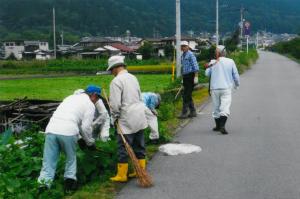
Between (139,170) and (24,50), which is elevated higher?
(24,50)

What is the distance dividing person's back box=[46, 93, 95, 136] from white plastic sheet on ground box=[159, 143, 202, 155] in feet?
8.54

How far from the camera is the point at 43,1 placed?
164m

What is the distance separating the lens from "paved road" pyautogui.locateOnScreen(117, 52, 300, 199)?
709 cm

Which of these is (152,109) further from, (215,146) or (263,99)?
(263,99)

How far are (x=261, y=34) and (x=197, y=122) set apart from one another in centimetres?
17676

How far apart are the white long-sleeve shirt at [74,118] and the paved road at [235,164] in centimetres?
102

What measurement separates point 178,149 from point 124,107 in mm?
2538

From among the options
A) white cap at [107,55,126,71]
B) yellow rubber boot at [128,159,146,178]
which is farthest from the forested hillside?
white cap at [107,55,126,71]

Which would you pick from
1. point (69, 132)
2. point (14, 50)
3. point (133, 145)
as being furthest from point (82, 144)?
point (14, 50)

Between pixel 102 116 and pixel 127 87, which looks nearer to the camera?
pixel 127 87

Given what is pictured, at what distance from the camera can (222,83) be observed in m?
11.6

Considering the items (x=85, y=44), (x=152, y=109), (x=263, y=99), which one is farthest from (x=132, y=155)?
(x=85, y=44)

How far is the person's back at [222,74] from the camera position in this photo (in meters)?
11.6

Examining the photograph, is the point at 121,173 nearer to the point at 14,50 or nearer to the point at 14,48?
the point at 14,50
